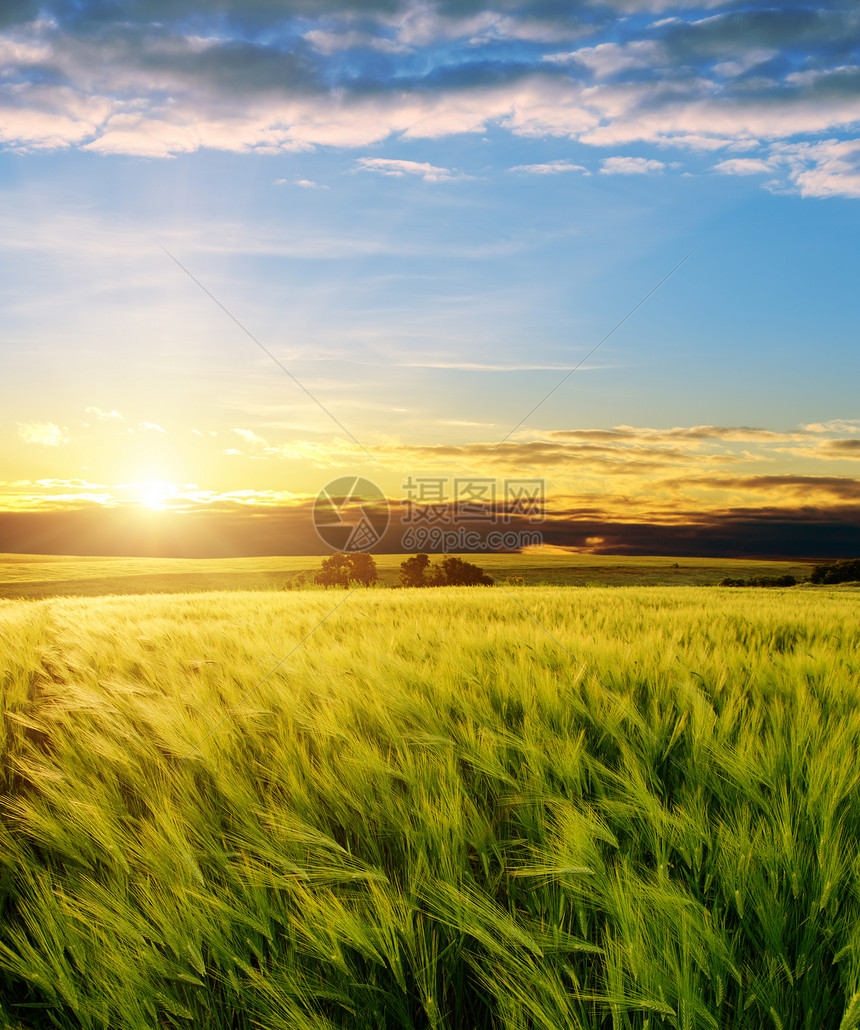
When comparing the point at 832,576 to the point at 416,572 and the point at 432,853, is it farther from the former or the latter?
the point at 432,853

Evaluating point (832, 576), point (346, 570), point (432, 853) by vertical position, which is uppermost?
point (432, 853)

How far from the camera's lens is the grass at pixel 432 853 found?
1262 millimetres

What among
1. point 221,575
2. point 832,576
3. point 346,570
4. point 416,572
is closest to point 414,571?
point 416,572

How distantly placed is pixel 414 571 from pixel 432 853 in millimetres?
18721

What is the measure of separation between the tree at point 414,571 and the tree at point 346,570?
1.66 metres

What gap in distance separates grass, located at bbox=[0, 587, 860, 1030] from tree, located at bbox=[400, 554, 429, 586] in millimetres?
16948

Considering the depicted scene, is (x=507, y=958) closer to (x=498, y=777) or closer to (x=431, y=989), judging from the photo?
(x=431, y=989)

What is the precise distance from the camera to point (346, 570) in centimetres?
2178

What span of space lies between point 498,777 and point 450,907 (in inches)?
25.0

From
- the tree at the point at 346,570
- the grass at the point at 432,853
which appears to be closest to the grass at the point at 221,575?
the tree at the point at 346,570

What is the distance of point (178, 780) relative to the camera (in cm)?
213

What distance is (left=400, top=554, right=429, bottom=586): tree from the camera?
797 inches

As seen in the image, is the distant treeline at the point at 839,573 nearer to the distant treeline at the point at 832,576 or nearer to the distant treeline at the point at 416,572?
the distant treeline at the point at 832,576

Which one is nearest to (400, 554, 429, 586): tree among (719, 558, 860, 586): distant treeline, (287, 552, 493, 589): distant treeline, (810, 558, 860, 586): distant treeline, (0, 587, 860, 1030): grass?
(287, 552, 493, 589): distant treeline
